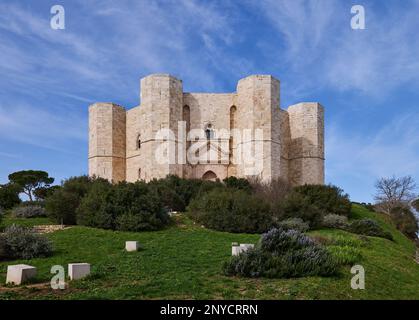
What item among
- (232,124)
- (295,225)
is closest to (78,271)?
(295,225)

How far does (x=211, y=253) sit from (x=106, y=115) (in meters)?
27.4

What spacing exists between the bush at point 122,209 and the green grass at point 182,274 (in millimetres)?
929

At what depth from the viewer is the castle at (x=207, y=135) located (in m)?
31.4

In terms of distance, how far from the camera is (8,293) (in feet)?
22.1

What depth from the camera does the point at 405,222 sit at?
31.9 m

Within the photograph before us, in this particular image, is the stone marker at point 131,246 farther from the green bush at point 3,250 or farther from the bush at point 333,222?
the bush at point 333,222

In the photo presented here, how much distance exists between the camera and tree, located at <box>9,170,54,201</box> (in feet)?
127

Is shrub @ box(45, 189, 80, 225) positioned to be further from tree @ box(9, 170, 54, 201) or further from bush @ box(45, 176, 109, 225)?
tree @ box(9, 170, 54, 201)

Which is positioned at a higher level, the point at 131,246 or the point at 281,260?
the point at 281,260

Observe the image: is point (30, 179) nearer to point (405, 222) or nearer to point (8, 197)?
point (8, 197)

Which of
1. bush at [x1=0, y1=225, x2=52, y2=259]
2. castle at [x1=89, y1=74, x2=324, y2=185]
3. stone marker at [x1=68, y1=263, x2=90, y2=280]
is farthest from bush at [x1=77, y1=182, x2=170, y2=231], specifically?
castle at [x1=89, y1=74, x2=324, y2=185]

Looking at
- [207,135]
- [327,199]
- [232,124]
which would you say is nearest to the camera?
[327,199]

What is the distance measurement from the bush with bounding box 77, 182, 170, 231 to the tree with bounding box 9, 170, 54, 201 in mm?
25598

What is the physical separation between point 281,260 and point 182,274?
1.93m
